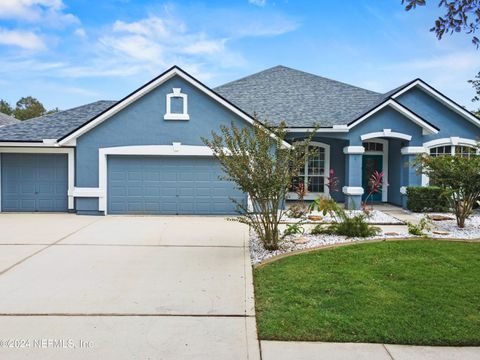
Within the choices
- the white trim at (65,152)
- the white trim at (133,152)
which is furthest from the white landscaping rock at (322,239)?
the white trim at (65,152)

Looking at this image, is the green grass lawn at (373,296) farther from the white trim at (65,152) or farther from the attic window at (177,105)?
the white trim at (65,152)

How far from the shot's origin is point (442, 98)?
1594cm

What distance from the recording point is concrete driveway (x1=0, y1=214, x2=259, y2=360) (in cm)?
414

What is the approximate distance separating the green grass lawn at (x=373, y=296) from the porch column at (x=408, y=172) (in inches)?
276

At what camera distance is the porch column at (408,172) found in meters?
14.5

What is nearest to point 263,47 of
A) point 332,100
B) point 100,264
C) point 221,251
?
point 332,100

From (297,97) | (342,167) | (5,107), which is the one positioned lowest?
(342,167)

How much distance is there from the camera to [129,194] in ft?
44.8

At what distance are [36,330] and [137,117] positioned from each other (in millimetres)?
10009

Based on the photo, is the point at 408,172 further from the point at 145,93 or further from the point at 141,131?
the point at 145,93

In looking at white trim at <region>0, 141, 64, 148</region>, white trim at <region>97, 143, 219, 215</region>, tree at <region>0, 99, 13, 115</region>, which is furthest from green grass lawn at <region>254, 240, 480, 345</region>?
tree at <region>0, 99, 13, 115</region>

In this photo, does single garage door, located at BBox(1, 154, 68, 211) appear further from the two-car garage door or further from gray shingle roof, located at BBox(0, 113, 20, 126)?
gray shingle roof, located at BBox(0, 113, 20, 126)

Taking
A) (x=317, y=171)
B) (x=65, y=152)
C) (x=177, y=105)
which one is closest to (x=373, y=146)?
(x=317, y=171)

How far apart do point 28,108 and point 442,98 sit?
54.2 meters
